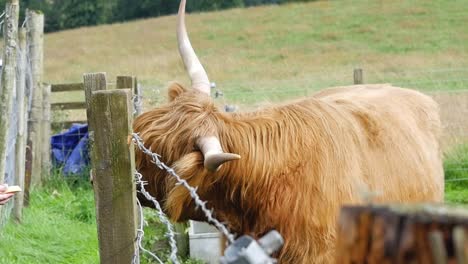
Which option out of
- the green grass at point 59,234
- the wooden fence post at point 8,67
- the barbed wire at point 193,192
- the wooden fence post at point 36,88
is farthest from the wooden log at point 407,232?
the wooden fence post at point 36,88

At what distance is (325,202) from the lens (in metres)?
4.21

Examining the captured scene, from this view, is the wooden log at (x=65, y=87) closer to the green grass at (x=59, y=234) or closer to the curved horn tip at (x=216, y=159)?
the green grass at (x=59, y=234)

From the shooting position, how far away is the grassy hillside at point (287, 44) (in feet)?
105

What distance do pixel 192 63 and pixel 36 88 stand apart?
573 centimetres

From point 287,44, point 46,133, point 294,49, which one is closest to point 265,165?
point 46,133

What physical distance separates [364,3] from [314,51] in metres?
11.9

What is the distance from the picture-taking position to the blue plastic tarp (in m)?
11.1

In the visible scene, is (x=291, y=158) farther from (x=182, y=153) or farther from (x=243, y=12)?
(x=243, y=12)

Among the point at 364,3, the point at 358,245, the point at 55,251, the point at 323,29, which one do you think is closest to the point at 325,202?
the point at 358,245

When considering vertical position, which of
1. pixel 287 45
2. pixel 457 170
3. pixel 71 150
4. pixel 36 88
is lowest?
pixel 457 170

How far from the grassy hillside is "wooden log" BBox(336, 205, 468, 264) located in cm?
2295

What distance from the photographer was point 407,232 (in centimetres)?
108

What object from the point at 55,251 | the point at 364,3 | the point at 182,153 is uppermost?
the point at 364,3

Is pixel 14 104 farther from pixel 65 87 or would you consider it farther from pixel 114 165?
pixel 114 165
